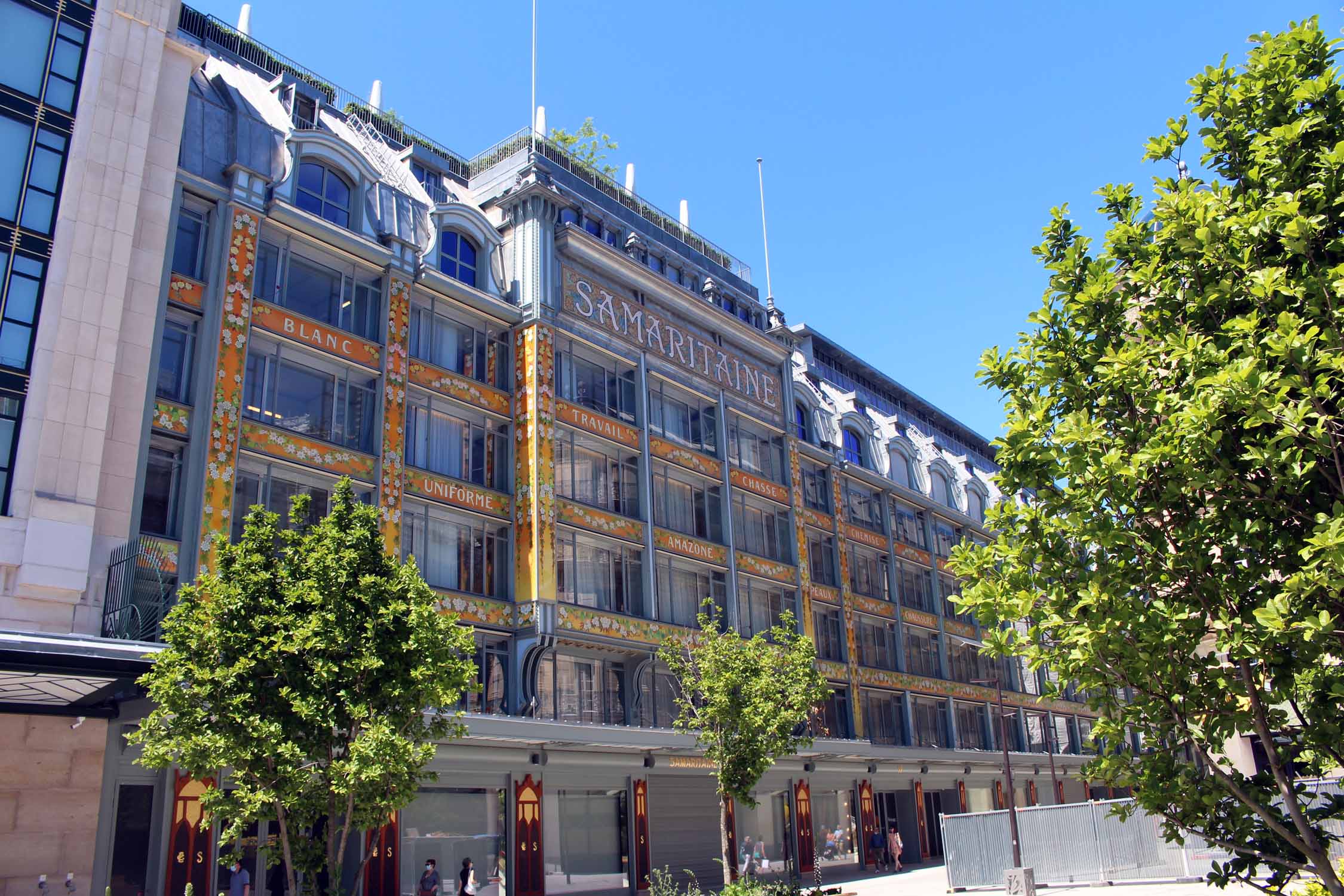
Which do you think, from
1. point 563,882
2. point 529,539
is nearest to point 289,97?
point 529,539

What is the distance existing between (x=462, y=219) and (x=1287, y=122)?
2843 centimetres

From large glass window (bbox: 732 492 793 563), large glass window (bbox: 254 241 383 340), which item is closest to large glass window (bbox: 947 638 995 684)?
large glass window (bbox: 732 492 793 563)

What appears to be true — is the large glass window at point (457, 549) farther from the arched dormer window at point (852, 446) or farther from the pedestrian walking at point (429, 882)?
the arched dormer window at point (852, 446)

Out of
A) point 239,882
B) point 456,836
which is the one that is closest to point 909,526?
point 456,836

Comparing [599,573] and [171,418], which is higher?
[171,418]

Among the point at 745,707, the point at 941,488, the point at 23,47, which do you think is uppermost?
the point at 941,488

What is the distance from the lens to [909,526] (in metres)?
57.3

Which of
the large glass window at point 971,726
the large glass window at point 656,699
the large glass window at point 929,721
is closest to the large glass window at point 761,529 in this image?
the large glass window at point 656,699

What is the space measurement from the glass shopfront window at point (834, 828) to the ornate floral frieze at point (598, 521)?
582 inches

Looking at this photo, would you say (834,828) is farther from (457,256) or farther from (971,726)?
(457,256)

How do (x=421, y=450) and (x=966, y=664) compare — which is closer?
(x=421, y=450)

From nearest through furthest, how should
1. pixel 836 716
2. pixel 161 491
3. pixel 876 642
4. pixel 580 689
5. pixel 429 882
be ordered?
pixel 161 491
pixel 429 882
pixel 580 689
pixel 836 716
pixel 876 642

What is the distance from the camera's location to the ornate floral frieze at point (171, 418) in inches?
999

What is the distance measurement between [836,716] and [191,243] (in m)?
31.5
